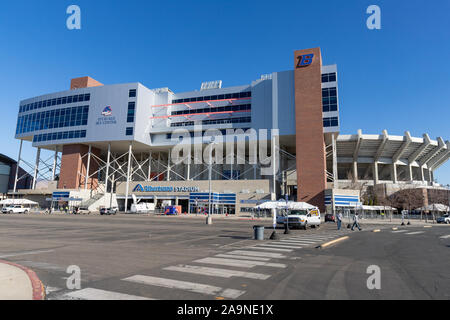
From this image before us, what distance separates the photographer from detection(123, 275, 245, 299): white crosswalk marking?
5891mm

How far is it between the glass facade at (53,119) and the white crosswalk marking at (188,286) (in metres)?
70.1

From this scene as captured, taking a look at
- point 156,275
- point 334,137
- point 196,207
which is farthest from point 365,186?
point 156,275

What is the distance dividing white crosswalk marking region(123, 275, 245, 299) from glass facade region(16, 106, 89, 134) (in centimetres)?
7010

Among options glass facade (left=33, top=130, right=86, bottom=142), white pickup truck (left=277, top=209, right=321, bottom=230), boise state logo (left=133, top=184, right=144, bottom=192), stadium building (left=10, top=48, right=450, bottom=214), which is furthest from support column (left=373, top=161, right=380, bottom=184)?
glass facade (left=33, top=130, right=86, bottom=142)

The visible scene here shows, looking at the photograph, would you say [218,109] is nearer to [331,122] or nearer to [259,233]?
[331,122]

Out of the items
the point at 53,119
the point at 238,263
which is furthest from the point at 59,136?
the point at 238,263

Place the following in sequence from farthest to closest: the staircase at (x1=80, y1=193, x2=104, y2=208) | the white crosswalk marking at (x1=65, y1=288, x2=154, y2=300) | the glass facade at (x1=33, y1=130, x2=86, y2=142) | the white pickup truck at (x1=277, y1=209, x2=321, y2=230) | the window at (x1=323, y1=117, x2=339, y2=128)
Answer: the glass facade at (x1=33, y1=130, x2=86, y2=142), the staircase at (x1=80, y1=193, x2=104, y2=208), the window at (x1=323, y1=117, x2=339, y2=128), the white pickup truck at (x1=277, y1=209, x2=321, y2=230), the white crosswalk marking at (x1=65, y1=288, x2=154, y2=300)

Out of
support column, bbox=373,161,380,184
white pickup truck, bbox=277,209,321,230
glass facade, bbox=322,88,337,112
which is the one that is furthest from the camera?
support column, bbox=373,161,380,184

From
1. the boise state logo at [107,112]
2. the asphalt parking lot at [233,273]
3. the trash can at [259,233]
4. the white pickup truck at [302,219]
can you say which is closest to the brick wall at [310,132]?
the white pickup truck at [302,219]

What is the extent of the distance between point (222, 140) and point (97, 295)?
59047 millimetres

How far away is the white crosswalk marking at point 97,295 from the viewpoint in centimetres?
547

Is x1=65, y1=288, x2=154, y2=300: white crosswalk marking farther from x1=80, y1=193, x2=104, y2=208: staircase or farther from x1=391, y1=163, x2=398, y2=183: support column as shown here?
x1=391, y1=163, x2=398, y2=183: support column
